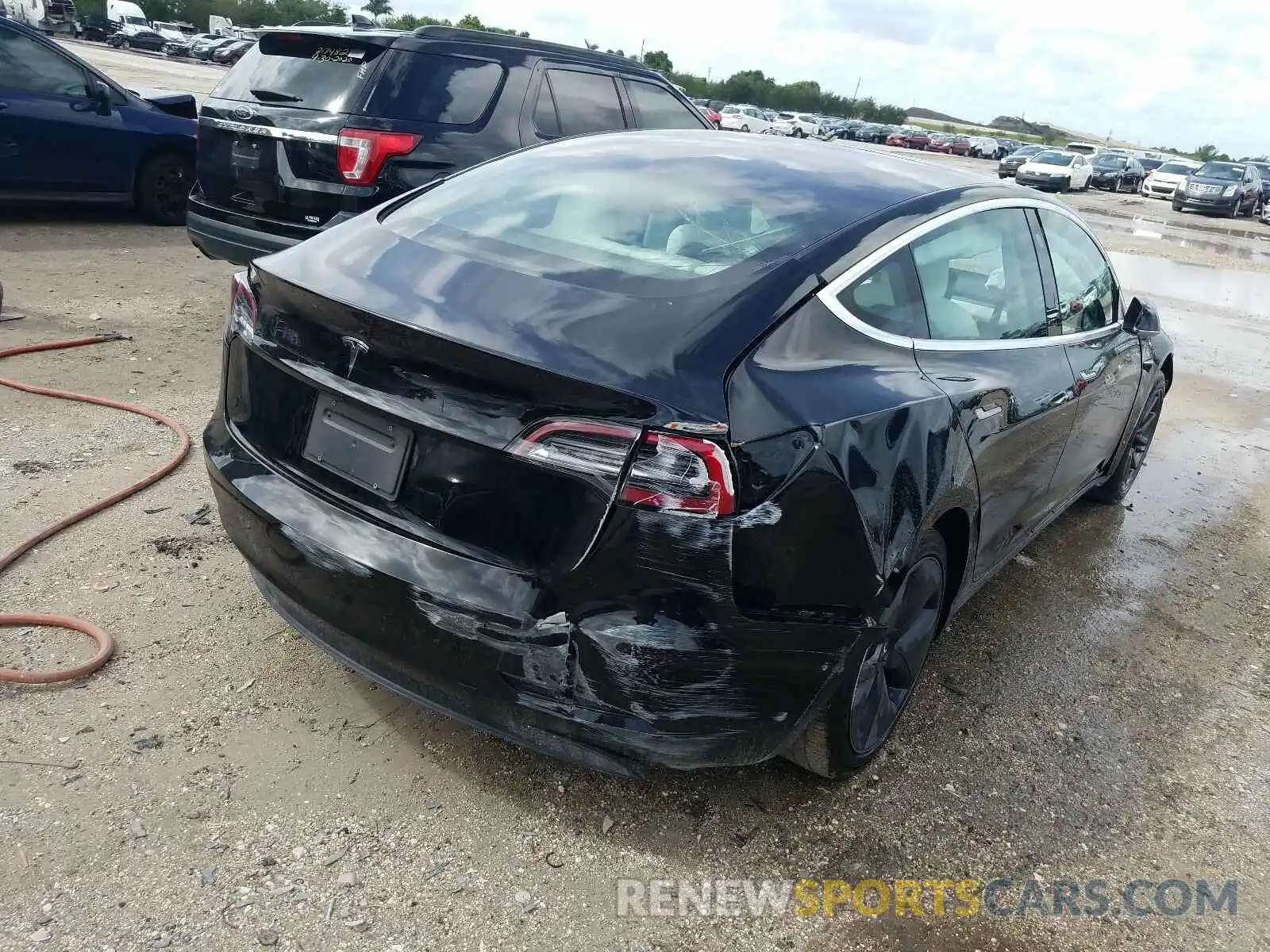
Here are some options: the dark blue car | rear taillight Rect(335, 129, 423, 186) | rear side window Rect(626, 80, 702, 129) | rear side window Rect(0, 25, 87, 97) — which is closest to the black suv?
rear taillight Rect(335, 129, 423, 186)

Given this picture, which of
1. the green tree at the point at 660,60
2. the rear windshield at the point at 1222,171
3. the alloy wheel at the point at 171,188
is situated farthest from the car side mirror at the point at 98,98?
the green tree at the point at 660,60

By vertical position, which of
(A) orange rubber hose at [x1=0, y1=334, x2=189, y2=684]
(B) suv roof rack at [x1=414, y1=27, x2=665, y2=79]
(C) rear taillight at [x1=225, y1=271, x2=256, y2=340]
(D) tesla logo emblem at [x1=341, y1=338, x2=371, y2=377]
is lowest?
(A) orange rubber hose at [x1=0, y1=334, x2=189, y2=684]

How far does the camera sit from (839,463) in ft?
7.26

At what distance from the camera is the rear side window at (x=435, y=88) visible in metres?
5.70

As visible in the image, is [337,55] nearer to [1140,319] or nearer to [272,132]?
[272,132]

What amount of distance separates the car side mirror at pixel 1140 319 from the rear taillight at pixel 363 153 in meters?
3.92

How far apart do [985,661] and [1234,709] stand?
33.5 inches

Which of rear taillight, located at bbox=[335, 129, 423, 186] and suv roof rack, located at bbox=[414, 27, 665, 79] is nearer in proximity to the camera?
rear taillight, located at bbox=[335, 129, 423, 186]

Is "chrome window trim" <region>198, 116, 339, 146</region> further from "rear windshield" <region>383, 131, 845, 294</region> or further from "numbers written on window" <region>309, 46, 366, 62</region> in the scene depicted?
"rear windshield" <region>383, 131, 845, 294</region>

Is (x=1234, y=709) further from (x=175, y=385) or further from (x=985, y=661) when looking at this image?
(x=175, y=385)

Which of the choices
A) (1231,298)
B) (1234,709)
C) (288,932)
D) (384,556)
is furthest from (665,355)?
(1231,298)

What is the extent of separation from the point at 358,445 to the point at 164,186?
27.0 feet

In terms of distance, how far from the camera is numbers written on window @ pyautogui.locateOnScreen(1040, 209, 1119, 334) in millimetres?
3658

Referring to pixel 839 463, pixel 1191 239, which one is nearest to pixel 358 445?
pixel 839 463
